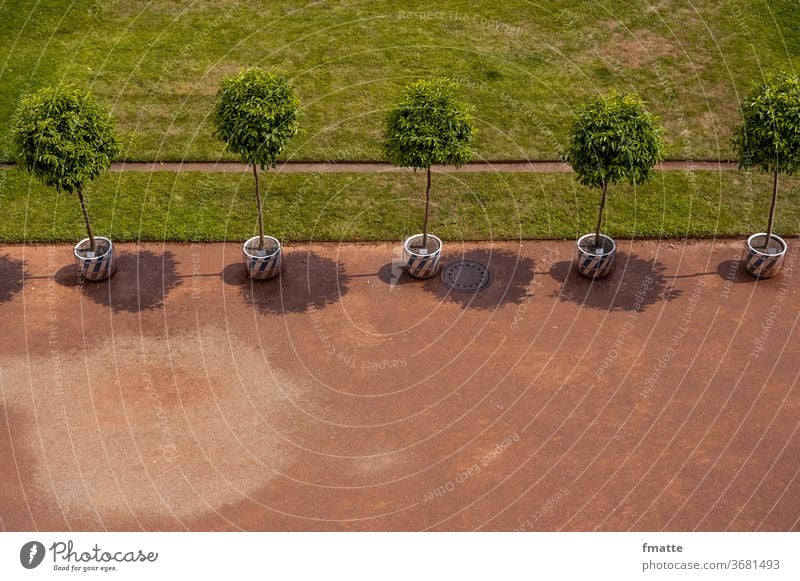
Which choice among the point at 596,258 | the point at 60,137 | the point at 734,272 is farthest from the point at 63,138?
the point at 734,272

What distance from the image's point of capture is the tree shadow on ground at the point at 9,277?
37156mm

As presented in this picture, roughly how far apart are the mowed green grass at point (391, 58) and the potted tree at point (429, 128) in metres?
8.29

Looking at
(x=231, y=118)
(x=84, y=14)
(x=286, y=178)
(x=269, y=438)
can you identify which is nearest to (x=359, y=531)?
(x=269, y=438)

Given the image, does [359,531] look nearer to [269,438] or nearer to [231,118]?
[269,438]

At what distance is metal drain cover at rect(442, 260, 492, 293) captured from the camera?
37.8m

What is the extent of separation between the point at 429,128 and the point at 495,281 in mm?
6390

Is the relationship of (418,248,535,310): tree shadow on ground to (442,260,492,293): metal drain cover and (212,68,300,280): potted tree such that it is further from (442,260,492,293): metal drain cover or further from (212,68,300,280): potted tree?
(212,68,300,280): potted tree

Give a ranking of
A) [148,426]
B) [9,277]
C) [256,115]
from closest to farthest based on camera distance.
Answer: [148,426] → [256,115] → [9,277]

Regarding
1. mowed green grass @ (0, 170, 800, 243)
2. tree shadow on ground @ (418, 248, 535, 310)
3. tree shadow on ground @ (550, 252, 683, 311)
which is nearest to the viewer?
tree shadow on ground @ (550, 252, 683, 311)

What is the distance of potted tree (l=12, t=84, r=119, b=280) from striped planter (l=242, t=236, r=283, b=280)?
5.95 meters

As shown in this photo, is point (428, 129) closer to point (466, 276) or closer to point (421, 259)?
point (421, 259)

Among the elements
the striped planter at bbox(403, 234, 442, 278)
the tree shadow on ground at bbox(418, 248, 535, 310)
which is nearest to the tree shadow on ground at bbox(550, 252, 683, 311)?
the tree shadow on ground at bbox(418, 248, 535, 310)

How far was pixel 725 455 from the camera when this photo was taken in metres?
30.8

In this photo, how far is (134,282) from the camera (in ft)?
124
